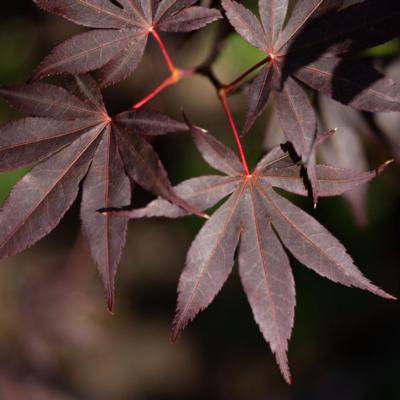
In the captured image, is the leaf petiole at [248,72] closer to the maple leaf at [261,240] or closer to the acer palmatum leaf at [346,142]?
the maple leaf at [261,240]

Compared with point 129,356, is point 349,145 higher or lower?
higher

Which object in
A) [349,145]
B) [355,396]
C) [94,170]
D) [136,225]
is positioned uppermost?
[94,170]

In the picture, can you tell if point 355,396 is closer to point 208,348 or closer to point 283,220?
point 208,348

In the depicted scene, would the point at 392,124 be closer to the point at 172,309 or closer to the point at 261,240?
the point at 261,240

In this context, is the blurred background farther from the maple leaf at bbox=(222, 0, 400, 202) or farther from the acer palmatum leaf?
the maple leaf at bbox=(222, 0, 400, 202)

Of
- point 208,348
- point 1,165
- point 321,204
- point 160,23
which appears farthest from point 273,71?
point 208,348
